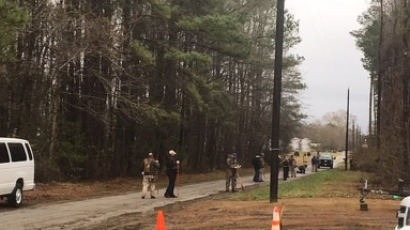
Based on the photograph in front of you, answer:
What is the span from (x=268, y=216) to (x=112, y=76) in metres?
17.6

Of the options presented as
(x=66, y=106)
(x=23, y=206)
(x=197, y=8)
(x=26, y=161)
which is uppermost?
(x=197, y=8)

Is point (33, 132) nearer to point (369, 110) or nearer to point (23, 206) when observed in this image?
point (23, 206)

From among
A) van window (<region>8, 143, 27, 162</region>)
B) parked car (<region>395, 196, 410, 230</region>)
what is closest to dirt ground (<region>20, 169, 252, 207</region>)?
van window (<region>8, 143, 27, 162</region>)

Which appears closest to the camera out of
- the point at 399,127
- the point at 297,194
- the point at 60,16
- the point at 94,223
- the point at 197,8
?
the point at 94,223

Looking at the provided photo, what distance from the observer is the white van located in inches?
789

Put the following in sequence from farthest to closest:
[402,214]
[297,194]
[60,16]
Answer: [60,16], [297,194], [402,214]

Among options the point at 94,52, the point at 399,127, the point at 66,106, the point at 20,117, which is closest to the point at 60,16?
the point at 94,52

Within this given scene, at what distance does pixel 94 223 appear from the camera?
55.9ft

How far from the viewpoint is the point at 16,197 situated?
20.8 metres

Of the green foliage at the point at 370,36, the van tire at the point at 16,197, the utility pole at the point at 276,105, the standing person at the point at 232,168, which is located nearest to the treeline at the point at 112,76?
the van tire at the point at 16,197

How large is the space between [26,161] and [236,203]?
7.08 metres

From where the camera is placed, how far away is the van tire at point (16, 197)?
20641mm

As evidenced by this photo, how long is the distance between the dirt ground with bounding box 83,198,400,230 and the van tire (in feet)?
13.3

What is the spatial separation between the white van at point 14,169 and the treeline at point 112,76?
11.5 ft
